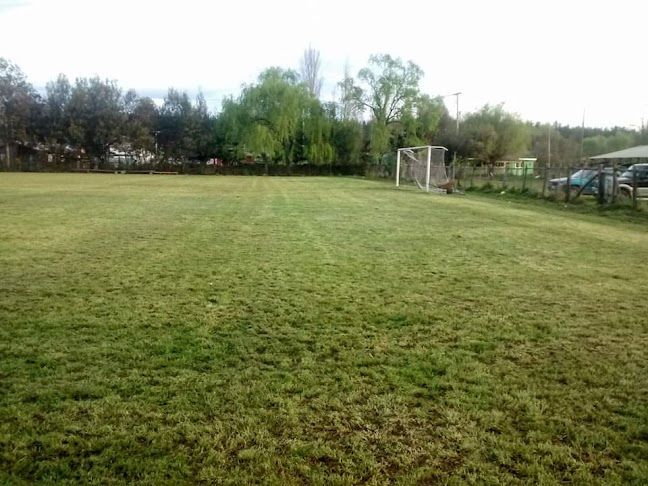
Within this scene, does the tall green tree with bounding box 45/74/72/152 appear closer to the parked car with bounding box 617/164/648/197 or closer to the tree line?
the tree line

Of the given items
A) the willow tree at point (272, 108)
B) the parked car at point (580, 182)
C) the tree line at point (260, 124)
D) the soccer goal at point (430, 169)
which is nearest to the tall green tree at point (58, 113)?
the tree line at point (260, 124)

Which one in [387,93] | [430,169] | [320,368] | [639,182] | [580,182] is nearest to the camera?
[320,368]

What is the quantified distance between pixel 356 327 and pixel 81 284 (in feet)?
11.7

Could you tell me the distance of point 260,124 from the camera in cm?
5509

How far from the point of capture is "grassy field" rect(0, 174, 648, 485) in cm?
260

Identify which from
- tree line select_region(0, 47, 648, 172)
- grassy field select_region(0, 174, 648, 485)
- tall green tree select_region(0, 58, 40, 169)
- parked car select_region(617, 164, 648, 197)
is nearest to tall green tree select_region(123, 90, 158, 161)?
tree line select_region(0, 47, 648, 172)

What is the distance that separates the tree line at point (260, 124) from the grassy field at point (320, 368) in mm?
45413

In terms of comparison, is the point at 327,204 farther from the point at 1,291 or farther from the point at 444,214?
the point at 1,291

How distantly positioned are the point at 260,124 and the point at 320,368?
53765 millimetres

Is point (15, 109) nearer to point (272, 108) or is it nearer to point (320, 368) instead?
point (272, 108)

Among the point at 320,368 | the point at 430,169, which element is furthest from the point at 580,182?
the point at 320,368

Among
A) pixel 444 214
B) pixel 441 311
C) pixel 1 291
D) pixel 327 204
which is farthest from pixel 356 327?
pixel 327 204

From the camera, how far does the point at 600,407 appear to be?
10.5ft

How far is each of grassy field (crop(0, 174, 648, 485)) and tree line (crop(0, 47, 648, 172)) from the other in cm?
4541
